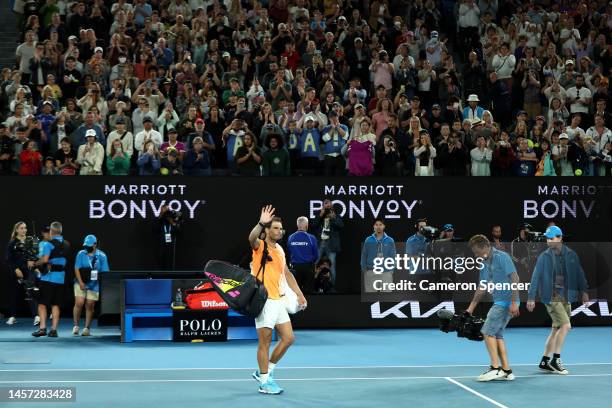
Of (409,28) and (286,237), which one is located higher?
(409,28)

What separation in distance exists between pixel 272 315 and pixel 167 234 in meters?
9.83

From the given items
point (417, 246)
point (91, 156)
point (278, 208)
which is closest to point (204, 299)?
point (278, 208)

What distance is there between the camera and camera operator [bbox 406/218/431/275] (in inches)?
876

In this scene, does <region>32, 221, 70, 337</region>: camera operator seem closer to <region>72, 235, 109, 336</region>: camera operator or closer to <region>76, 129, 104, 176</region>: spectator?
<region>72, 235, 109, 336</region>: camera operator

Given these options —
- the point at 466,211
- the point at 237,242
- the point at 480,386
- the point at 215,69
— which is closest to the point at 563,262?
the point at 480,386

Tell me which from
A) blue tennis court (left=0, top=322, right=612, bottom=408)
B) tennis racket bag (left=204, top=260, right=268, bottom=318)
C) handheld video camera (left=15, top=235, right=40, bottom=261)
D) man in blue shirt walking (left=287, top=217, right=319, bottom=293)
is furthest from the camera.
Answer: man in blue shirt walking (left=287, top=217, right=319, bottom=293)

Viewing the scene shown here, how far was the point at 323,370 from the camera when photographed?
1567 centimetres

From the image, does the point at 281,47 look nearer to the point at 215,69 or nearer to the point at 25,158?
the point at 215,69

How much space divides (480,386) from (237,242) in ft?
33.5

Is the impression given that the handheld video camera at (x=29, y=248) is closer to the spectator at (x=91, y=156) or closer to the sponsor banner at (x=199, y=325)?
the spectator at (x=91, y=156)

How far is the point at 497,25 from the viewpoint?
29.4m

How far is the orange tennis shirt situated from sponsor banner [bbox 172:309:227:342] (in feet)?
20.1

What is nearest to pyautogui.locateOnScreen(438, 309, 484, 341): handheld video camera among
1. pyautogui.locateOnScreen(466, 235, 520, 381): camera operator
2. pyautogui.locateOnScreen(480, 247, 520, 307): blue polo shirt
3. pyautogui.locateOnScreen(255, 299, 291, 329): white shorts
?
pyautogui.locateOnScreen(466, 235, 520, 381): camera operator

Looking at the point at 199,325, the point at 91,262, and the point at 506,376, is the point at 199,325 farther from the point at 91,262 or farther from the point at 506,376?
the point at 506,376
